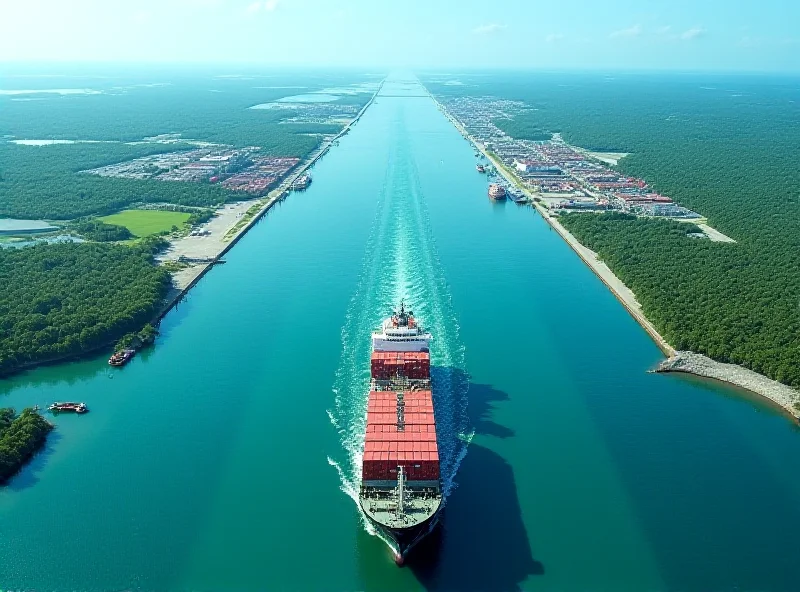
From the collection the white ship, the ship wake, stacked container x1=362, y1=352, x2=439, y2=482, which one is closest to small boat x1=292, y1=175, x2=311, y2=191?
the ship wake

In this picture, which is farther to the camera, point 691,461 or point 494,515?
point 691,461

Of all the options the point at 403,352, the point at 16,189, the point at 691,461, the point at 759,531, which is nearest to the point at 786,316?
the point at 691,461

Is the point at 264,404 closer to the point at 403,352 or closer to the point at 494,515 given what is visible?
the point at 403,352

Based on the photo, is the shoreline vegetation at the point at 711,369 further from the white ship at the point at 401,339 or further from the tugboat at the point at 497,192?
the tugboat at the point at 497,192

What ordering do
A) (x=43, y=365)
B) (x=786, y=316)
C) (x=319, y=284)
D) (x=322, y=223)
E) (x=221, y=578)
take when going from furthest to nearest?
(x=322, y=223) → (x=319, y=284) → (x=786, y=316) → (x=43, y=365) → (x=221, y=578)

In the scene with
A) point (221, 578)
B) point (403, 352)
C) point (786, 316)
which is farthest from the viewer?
point (786, 316)

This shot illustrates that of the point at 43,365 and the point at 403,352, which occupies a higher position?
the point at 403,352

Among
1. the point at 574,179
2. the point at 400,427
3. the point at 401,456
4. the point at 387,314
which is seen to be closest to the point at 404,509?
the point at 401,456
